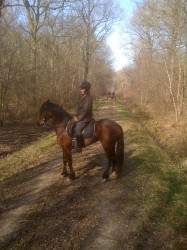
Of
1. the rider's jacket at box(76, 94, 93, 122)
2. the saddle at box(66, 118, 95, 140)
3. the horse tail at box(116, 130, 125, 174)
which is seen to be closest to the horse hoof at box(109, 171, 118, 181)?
the horse tail at box(116, 130, 125, 174)

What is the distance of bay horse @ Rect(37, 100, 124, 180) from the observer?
7622 millimetres

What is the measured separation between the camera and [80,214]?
19.8ft

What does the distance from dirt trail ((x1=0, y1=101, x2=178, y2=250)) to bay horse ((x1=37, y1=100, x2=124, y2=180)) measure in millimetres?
392

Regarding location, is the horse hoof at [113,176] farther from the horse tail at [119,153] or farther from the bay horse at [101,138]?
the horse tail at [119,153]

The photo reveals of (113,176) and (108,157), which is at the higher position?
(108,157)

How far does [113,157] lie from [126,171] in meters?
0.97

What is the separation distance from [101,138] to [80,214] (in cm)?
230

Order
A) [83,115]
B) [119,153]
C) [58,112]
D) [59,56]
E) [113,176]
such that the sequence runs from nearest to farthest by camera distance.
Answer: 1. [83,115]
2. [119,153]
3. [113,176]
4. [58,112]
5. [59,56]

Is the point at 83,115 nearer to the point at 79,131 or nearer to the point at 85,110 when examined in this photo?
the point at 85,110

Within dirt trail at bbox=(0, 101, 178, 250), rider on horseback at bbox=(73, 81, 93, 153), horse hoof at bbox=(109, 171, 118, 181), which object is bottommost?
dirt trail at bbox=(0, 101, 178, 250)

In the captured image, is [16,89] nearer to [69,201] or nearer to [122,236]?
[69,201]

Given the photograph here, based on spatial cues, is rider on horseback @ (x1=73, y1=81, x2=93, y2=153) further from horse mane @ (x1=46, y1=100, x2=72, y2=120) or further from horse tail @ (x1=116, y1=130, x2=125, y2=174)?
horse tail @ (x1=116, y1=130, x2=125, y2=174)

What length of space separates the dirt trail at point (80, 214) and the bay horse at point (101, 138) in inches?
15.4

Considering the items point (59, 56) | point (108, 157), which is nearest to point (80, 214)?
point (108, 157)
